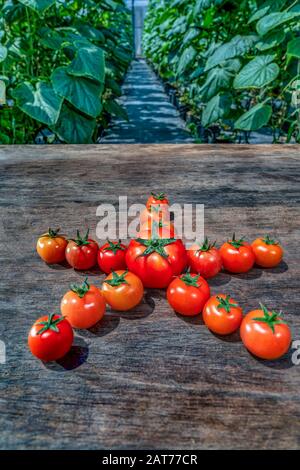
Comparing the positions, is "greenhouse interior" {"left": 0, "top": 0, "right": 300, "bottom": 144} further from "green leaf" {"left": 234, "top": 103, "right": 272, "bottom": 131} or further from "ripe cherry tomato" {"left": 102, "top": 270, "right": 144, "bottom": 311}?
"ripe cherry tomato" {"left": 102, "top": 270, "right": 144, "bottom": 311}

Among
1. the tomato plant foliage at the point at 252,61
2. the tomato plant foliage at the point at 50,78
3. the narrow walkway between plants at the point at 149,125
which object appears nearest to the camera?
the tomato plant foliage at the point at 50,78

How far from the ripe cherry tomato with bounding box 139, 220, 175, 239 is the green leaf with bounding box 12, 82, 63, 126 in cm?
101

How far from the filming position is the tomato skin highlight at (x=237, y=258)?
0.83 metres

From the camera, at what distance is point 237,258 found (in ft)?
2.72

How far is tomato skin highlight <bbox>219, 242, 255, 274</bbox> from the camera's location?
2.72 feet

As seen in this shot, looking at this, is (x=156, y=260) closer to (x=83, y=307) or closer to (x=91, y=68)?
(x=83, y=307)

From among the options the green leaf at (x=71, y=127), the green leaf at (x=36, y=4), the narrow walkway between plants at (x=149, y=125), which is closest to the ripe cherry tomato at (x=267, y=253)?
the green leaf at (x=71, y=127)

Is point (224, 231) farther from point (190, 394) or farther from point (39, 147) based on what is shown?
point (39, 147)

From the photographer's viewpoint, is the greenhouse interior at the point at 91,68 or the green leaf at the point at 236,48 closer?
the greenhouse interior at the point at 91,68

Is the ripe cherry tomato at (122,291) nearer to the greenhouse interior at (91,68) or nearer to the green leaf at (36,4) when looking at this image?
the greenhouse interior at (91,68)

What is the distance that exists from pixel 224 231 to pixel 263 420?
58 cm

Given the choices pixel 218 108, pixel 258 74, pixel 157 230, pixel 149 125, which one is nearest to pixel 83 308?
pixel 157 230

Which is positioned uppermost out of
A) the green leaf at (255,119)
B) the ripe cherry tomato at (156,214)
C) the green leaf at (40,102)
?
the green leaf at (40,102)

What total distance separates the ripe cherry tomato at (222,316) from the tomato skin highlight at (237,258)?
17 cm
